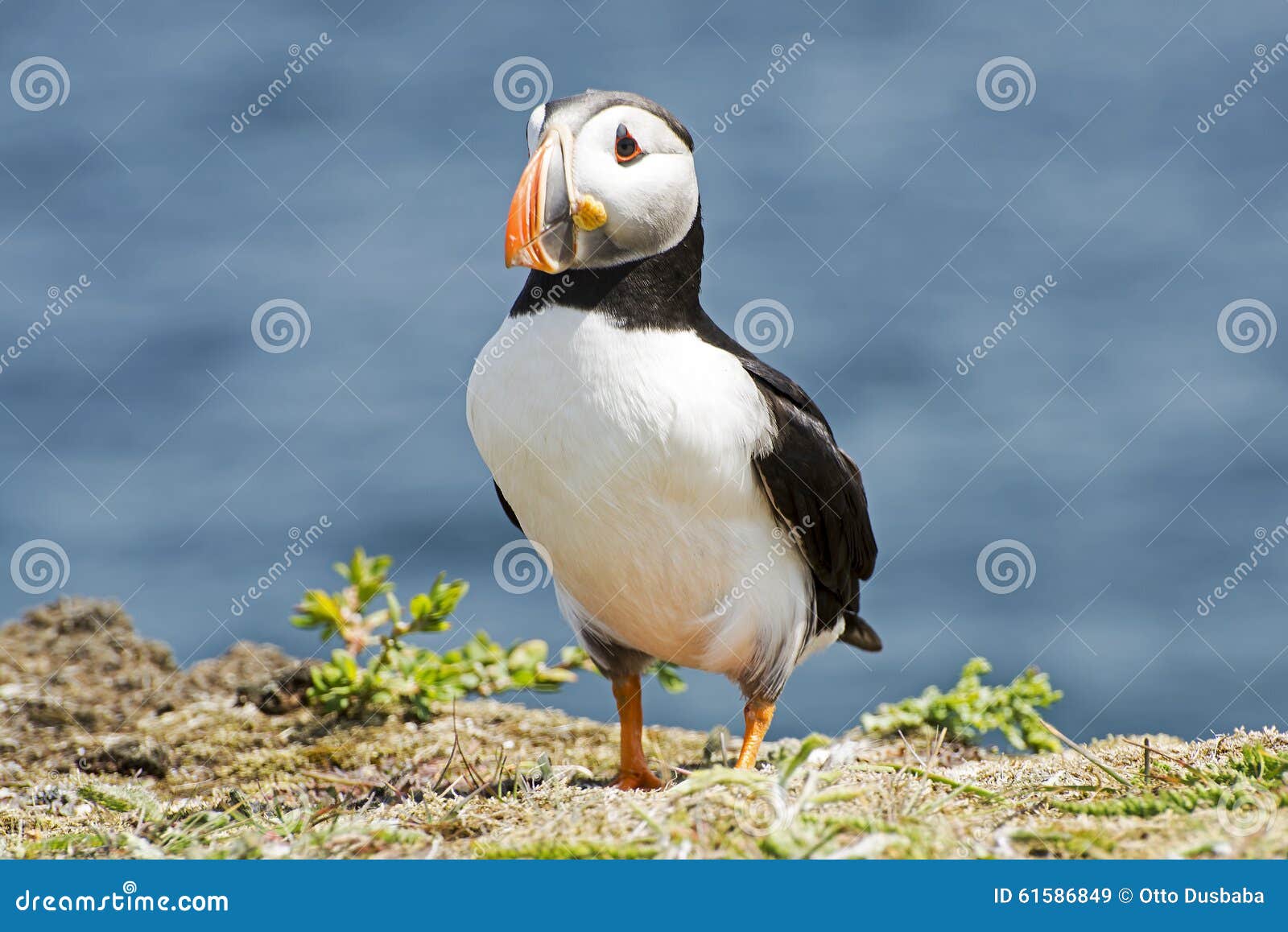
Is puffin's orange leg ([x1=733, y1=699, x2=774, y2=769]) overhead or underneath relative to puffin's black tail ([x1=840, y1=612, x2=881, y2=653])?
underneath

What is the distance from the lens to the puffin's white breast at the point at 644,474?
5.53 metres

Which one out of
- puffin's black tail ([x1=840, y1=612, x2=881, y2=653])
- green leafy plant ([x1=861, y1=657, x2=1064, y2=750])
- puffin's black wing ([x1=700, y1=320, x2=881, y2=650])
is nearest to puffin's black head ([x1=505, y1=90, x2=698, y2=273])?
puffin's black wing ([x1=700, y1=320, x2=881, y2=650])

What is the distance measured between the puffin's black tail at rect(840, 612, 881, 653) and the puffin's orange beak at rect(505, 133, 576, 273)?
285 cm

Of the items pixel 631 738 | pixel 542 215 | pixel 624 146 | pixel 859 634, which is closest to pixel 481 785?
pixel 631 738

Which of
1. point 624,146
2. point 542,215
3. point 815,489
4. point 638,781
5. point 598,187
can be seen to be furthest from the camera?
point 638,781

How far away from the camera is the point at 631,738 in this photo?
6.39 meters

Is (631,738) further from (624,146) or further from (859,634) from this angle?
(624,146)

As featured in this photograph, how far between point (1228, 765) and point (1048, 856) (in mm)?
1259

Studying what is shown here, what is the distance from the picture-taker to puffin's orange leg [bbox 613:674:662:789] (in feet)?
20.4

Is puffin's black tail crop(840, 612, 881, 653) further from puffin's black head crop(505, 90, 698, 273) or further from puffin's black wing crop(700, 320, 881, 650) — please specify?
puffin's black head crop(505, 90, 698, 273)

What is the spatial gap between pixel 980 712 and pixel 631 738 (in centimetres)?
201

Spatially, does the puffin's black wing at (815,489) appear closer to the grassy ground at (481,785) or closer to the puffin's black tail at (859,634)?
the puffin's black tail at (859,634)

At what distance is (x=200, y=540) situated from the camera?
13.6 metres

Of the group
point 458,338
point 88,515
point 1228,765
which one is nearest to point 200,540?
point 88,515
